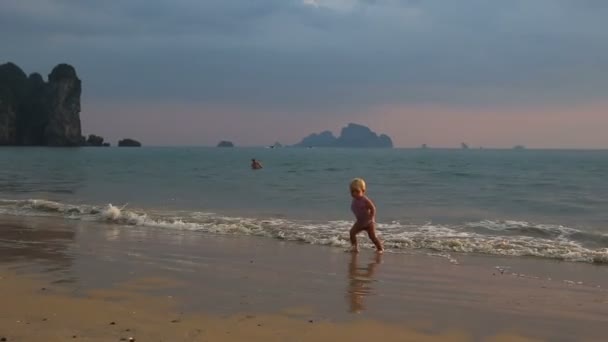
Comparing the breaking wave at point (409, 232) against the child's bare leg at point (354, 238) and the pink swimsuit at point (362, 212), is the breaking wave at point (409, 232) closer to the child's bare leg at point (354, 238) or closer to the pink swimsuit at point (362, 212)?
the child's bare leg at point (354, 238)

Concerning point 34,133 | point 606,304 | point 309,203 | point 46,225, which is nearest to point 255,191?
point 309,203

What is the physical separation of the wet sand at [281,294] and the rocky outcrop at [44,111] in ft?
441

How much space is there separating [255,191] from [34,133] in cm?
12595

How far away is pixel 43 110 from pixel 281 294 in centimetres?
14421

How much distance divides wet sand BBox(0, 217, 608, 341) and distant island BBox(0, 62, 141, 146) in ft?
441

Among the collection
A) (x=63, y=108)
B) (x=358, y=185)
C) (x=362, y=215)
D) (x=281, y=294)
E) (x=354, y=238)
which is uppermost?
(x=63, y=108)

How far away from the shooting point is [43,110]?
136 m

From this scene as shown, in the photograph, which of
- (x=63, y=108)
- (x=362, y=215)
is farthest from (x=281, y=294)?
(x=63, y=108)

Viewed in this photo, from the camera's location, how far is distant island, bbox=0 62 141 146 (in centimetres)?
13262

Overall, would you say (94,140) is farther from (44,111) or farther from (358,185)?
(358,185)

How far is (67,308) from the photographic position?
5.94 m

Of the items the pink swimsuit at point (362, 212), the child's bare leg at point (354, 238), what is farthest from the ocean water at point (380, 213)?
the pink swimsuit at point (362, 212)

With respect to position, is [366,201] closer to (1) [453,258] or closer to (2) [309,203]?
(1) [453,258]

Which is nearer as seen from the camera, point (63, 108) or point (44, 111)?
point (63, 108)
